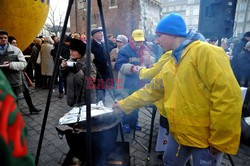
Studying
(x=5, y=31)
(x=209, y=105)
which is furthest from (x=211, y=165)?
(x=5, y=31)

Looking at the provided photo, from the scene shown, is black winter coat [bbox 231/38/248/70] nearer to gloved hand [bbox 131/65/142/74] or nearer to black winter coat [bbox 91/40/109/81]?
gloved hand [bbox 131/65/142/74]

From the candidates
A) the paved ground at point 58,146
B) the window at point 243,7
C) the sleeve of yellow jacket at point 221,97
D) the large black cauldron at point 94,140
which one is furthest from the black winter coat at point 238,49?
the window at point 243,7

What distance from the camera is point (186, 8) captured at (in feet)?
221

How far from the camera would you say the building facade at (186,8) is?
64.9m

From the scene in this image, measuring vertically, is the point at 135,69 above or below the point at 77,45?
below

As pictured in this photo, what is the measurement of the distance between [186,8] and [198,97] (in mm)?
74705

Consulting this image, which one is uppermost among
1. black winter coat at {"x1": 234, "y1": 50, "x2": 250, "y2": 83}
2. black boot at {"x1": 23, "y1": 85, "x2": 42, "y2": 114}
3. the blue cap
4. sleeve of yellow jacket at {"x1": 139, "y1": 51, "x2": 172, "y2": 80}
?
the blue cap

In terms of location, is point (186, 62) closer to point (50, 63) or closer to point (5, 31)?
point (5, 31)

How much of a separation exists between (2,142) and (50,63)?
6.96 meters

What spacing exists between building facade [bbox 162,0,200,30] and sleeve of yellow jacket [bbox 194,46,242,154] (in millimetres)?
68565

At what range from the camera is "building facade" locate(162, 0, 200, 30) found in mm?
64906

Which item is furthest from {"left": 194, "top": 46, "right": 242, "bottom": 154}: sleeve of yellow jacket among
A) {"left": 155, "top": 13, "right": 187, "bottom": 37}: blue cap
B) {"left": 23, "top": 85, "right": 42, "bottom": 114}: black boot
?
{"left": 23, "top": 85, "right": 42, "bottom": 114}: black boot

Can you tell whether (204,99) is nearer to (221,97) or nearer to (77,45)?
(221,97)

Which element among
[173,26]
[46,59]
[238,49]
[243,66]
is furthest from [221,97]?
[46,59]
